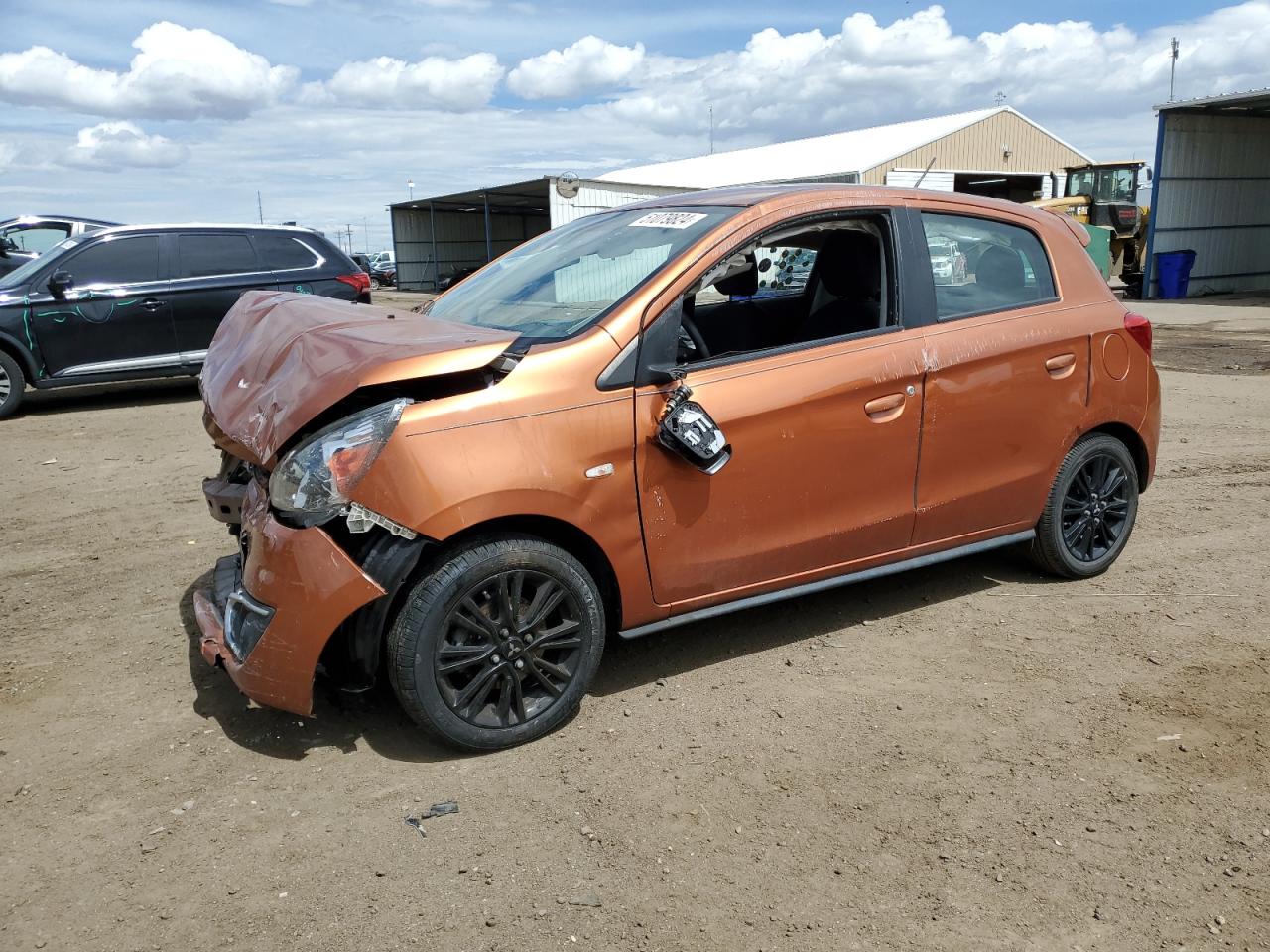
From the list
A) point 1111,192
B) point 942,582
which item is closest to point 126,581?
point 942,582

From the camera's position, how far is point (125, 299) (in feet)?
32.9

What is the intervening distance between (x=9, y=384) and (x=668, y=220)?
840 centimetres

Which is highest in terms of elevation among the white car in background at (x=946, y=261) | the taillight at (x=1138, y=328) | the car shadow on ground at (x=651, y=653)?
the white car in background at (x=946, y=261)

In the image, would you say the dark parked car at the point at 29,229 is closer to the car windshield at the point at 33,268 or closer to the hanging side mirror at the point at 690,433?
the car windshield at the point at 33,268

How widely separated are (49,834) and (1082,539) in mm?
4245

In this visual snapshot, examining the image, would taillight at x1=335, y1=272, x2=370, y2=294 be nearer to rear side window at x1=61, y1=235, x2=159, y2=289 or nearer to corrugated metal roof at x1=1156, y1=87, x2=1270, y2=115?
rear side window at x1=61, y1=235, x2=159, y2=289

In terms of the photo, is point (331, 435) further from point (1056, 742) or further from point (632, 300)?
point (1056, 742)

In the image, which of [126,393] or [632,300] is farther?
[126,393]

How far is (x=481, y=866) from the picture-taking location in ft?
9.16

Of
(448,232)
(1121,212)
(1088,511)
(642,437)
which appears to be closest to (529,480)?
(642,437)

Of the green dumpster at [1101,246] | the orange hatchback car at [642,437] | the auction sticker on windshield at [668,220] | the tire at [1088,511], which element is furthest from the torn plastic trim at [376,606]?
the green dumpster at [1101,246]

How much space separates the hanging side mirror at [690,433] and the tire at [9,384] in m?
8.77

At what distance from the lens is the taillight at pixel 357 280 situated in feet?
36.5

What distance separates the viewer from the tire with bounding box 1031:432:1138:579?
180 inches
